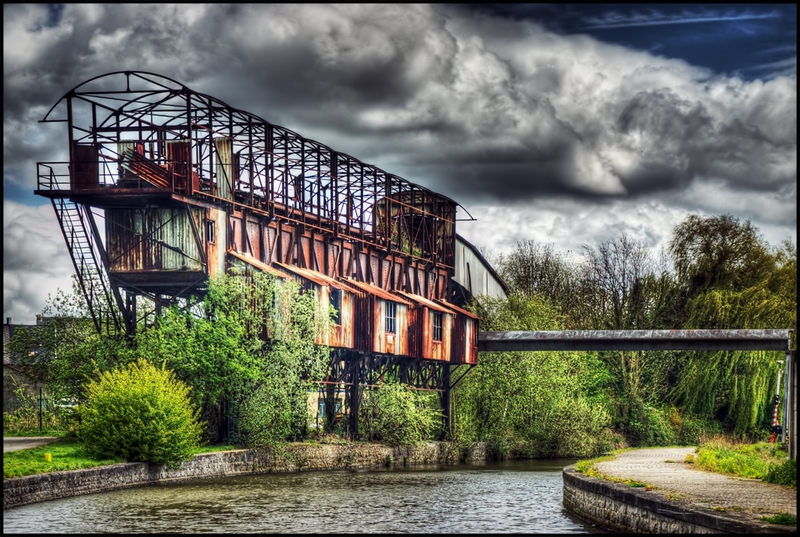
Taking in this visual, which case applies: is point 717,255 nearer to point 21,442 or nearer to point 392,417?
point 392,417

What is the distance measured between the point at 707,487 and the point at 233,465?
55.6 ft

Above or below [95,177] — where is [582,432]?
below

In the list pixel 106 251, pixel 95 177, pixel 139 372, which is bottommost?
pixel 139 372

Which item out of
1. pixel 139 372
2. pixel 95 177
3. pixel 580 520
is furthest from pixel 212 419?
pixel 580 520

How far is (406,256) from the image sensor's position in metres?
52.5

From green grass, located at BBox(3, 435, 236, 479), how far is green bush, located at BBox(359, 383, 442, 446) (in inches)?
468

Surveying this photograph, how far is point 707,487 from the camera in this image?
21109mm

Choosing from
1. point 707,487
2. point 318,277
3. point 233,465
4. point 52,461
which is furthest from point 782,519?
point 318,277

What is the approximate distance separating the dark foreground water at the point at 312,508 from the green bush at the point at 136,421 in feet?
3.76

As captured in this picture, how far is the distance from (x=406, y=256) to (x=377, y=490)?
78.9 ft

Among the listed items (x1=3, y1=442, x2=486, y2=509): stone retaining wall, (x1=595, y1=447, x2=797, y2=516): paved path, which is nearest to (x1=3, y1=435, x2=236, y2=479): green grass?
(x1=3, y1=442, x2=486, y2=509): stone retaining wall

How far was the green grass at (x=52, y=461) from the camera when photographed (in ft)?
82.2

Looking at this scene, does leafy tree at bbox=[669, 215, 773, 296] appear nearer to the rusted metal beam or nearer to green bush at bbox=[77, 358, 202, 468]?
the rusted metal beam

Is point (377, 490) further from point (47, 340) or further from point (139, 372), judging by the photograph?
point (47, 340)
